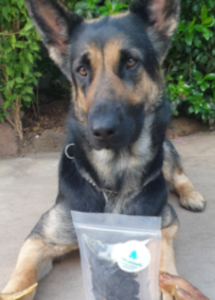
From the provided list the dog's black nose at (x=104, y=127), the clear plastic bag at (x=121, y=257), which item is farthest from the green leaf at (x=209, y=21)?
the clear plastic bag at (x=121, y=257)

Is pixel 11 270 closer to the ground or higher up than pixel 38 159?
higher up

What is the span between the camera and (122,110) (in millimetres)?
1877

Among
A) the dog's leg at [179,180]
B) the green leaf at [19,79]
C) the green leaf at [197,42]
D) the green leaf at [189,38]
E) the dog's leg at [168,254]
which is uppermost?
the green leaf at [189,38]

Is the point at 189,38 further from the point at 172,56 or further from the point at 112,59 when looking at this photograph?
the point at 112,59

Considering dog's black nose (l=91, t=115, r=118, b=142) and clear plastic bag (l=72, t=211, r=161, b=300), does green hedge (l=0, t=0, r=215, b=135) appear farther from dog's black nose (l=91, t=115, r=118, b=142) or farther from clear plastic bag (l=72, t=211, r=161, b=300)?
clear plastic bag (l=72, t=211, r=161, b=300)

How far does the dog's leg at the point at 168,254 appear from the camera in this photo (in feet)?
6.27

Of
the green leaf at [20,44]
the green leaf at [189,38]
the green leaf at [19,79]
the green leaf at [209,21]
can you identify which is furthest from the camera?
the green leaf at [189,38]

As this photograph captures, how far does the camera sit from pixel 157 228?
1.73 metres

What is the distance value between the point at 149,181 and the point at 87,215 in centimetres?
56

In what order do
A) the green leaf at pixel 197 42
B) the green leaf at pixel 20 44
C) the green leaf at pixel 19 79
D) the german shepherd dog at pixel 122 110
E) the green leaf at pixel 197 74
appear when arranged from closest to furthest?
1. the german shepherd dog at pixel 122 110
2. the green leaf at pixel 20 44
3. the green leaf at pixel 19 79
4. the green leaf at pixel 197 42
5. the green leaf at pixel 197 74

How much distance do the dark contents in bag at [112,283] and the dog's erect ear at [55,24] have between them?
1.30 m

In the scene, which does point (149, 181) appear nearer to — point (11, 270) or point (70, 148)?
point (70, 148)

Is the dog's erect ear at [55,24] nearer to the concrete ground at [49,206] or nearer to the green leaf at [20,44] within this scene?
the concrete ground at [49,206]

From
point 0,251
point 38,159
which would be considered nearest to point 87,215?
point 0,251
